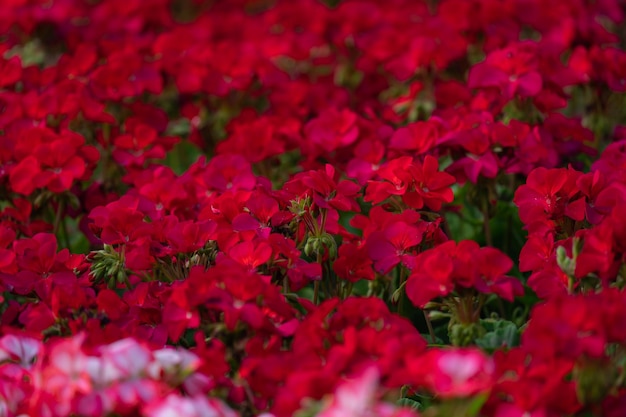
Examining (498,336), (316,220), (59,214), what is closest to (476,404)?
(498,336)

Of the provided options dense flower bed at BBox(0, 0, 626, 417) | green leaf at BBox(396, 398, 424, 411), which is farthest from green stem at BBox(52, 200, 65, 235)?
green leaf at BBox(396, 398, 424, 411)

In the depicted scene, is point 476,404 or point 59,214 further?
point 59,214

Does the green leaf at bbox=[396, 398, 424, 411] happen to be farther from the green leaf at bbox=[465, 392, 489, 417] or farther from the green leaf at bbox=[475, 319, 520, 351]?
the green leaf at bbox=[465, 392, 489, 417]

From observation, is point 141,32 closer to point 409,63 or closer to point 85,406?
point 409,63

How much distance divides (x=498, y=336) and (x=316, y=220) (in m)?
0.43

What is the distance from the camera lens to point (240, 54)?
3184mm

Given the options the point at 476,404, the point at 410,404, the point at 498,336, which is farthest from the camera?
the point at 498,336

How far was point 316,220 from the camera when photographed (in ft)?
6.73

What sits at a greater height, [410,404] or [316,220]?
[316,220]

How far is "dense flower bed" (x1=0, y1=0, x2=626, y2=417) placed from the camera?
150cm

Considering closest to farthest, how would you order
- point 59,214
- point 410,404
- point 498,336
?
point 410,404
point 498,336
point 59,214

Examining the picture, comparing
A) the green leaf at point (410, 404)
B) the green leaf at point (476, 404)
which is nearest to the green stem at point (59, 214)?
the green leaf at point (410, 404)

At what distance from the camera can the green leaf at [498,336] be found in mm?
1860

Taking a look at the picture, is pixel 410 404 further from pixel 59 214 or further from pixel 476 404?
pixel 59 214
